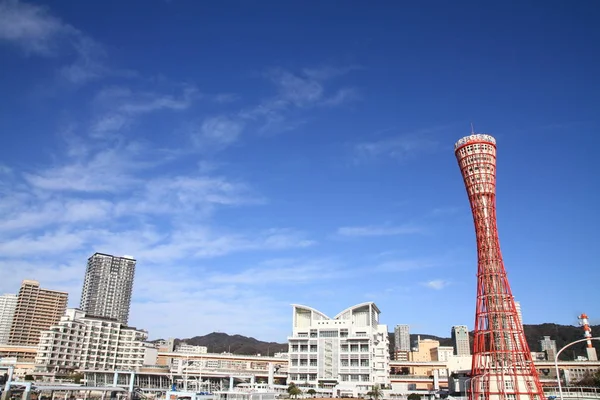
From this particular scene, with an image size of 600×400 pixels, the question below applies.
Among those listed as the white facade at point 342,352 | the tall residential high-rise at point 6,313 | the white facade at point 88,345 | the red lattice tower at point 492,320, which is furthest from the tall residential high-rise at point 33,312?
the red lattice tower at point 492,320

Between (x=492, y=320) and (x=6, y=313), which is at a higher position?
(x=6, y=313)

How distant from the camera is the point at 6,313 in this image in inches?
7411

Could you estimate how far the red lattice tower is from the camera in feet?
200

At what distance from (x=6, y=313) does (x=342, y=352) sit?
148561 millimetres

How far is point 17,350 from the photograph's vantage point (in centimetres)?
12381

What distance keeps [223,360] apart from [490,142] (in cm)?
11254

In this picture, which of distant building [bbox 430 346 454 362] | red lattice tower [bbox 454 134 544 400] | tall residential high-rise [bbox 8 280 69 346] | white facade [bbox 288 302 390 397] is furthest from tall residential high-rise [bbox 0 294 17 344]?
red lattice tower [bbox 454 134 544 400]

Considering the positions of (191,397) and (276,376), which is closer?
(191,397)

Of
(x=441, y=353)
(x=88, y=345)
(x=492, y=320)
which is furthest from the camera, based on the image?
(x=441, y=353)

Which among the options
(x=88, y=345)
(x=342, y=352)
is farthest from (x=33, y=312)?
(x=342, y=352)

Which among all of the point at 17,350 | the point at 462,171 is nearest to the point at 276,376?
the point at 17,350

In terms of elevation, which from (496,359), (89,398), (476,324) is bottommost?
(89,398)

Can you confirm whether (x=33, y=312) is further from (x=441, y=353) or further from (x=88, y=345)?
(x=441, y=353)

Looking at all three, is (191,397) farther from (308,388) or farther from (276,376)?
(276,376)
